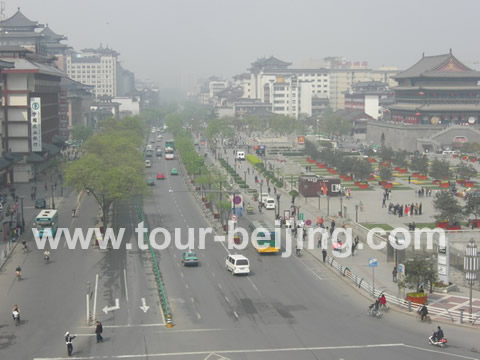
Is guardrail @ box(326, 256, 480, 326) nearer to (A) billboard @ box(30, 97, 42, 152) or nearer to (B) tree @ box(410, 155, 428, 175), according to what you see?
(B) tree @ box(410, 155, 428, 175)

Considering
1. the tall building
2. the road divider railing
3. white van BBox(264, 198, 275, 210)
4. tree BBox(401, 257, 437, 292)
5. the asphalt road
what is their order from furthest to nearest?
the tall building, white van BBox(264, 198, 275, 210), tree BBox(401, 257, 437, 292), the road divider railing, the asphalt road

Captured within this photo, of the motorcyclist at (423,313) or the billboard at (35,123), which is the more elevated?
the billboard at (35,123)

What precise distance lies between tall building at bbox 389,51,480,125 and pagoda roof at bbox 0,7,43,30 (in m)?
81.5

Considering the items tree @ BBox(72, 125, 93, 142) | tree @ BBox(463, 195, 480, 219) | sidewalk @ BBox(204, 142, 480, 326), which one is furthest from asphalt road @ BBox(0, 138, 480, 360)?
tree @ BBox(72, 125, 93, 142)

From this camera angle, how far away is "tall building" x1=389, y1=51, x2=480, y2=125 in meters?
139

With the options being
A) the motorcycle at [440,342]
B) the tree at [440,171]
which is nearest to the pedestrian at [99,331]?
the motorcycle at [440,342]

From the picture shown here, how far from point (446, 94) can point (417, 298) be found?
10788 centimetres

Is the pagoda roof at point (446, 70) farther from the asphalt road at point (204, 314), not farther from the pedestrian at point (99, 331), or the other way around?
the pedestrian at point (99, 331)

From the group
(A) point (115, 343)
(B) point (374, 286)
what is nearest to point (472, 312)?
(B) point (374, 286)

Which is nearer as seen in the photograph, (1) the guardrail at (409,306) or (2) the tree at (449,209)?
(1) the guardrail at (409,306)

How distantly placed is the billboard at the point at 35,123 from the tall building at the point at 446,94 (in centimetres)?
7341

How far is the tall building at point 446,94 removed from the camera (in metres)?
139

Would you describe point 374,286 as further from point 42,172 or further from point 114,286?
point 42,172

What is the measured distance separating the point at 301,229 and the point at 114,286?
19421 mm
